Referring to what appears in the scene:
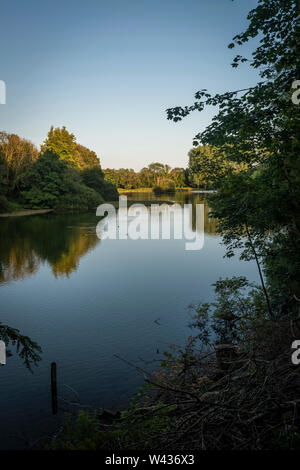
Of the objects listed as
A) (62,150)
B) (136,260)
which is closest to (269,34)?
(136,260)

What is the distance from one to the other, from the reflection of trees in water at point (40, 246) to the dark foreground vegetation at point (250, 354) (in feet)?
52.2

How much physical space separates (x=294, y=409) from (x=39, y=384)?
26.4 feet

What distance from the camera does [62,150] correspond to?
83.6 m

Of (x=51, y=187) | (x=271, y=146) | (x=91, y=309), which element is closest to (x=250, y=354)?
(x=271, y=146)

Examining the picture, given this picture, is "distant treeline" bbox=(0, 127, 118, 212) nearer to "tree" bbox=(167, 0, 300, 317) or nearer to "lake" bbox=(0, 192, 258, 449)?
"lake" bbox=(0, 192, 258, 449)

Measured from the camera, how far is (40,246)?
1150 inches

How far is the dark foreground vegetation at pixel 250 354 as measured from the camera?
12.9 feet

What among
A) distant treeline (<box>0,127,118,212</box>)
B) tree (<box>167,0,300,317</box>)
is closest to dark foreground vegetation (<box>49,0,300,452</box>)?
tree (<box>167,0,300,317</box>)

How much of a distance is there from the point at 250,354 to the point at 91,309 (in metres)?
11.6

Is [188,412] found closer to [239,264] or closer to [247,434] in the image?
[247,434]

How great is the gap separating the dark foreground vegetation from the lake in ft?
3.19

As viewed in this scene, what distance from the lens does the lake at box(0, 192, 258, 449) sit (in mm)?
8977

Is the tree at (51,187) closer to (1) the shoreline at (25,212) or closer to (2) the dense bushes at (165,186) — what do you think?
(1) the shoreline at (25,212)

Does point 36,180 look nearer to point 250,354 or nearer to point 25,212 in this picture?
point 25,212
